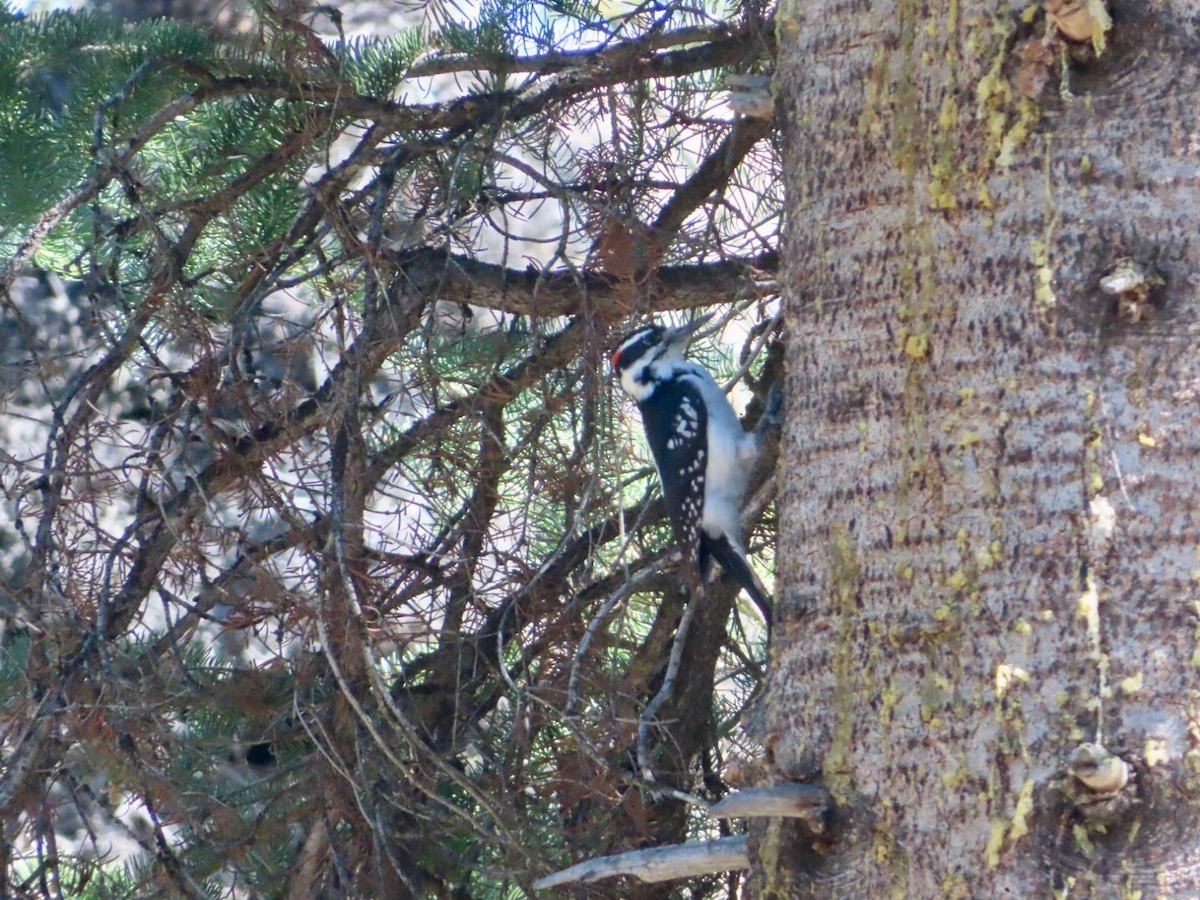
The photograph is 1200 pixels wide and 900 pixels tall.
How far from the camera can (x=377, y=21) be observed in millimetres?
5859

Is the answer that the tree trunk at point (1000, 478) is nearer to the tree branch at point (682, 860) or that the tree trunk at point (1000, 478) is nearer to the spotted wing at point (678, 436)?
the tree branch at point (682, 860)

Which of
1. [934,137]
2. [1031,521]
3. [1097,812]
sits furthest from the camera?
[934,137]

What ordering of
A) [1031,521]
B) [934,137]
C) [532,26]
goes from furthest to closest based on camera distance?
1. [532,26]
2. [934,137]
3. [1031,521]

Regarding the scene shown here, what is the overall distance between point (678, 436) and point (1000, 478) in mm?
2139

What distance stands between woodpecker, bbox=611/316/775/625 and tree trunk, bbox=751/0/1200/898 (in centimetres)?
128

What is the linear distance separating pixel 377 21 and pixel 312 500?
4.00 meters

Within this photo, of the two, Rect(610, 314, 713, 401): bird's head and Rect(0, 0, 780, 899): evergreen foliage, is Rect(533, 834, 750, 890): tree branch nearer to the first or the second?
Rect(0, 0, 780, 899): evergreen foliage

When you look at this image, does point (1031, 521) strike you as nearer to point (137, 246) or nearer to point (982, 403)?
point (982, 403)

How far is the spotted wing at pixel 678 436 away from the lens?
11.1ft

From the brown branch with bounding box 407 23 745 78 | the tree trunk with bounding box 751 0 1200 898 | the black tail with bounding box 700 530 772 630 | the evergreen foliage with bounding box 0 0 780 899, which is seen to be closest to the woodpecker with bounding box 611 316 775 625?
the black tail with bounding box 700 530 772 630

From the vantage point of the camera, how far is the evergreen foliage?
8.39 ft

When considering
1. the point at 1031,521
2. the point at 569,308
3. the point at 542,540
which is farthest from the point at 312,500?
the point at 1031,521

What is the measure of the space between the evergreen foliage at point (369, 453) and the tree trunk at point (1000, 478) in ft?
2.44

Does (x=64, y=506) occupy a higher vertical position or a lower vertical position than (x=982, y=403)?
higher
